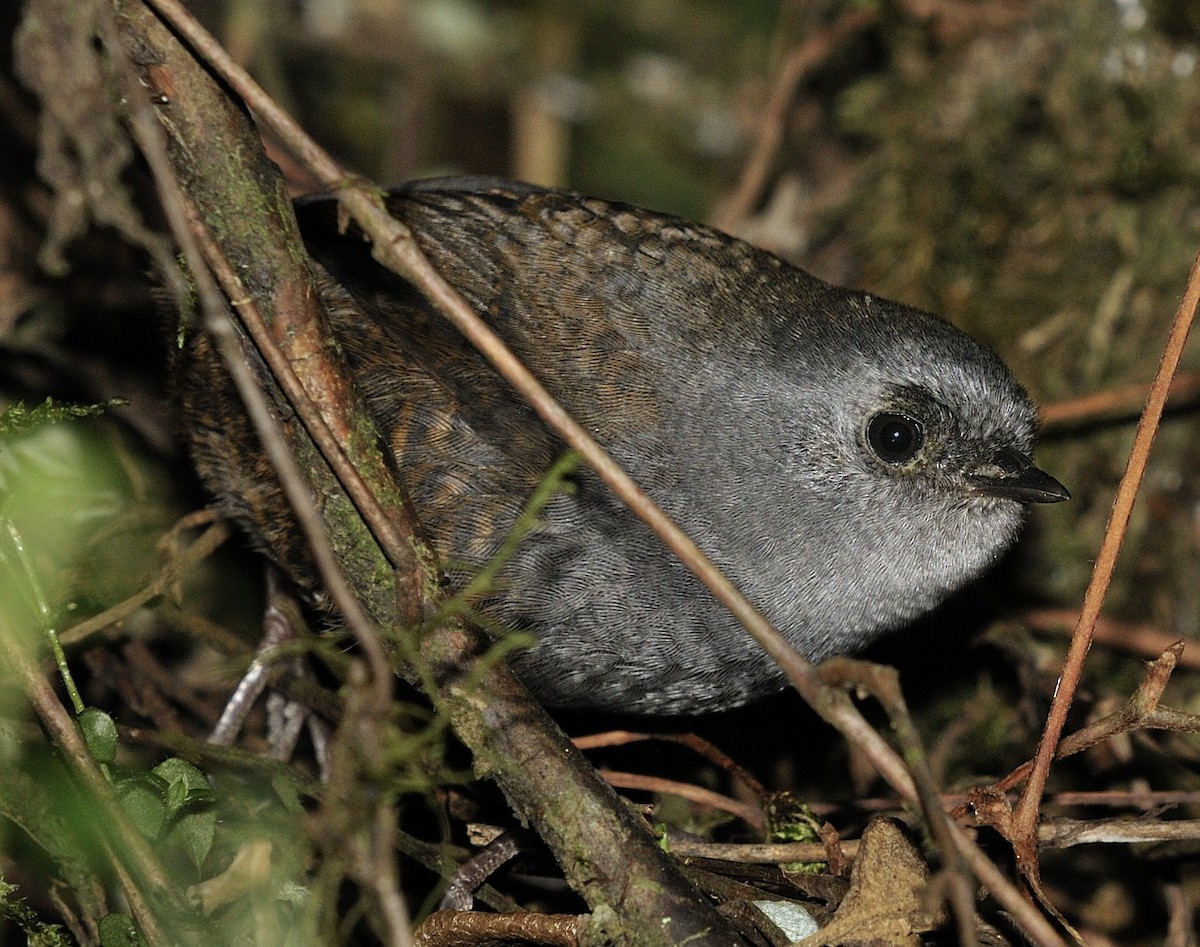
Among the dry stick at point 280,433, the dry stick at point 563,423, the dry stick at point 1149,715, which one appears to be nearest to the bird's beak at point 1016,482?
the dry stick at point 1149,715

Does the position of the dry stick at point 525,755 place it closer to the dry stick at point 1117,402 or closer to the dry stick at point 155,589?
the dry stick at point 155,589

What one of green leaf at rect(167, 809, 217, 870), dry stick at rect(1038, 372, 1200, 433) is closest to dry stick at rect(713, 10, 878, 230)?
dry stick at rect(1038, 372, 1200, 433)

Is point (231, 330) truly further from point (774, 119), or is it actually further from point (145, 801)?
point (774, 119)

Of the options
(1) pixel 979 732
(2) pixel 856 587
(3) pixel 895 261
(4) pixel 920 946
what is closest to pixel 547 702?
(2) pixel 856 587

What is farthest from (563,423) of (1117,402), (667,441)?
(1117,402)

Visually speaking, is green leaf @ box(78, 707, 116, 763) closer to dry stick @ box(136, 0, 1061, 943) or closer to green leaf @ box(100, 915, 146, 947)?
green leaf @ box(100, 915, 146, 947)

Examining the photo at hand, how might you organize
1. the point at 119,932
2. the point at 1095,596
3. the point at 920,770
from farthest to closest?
the point at 1095,596 → the point at 119,932 → the point at 920,770
